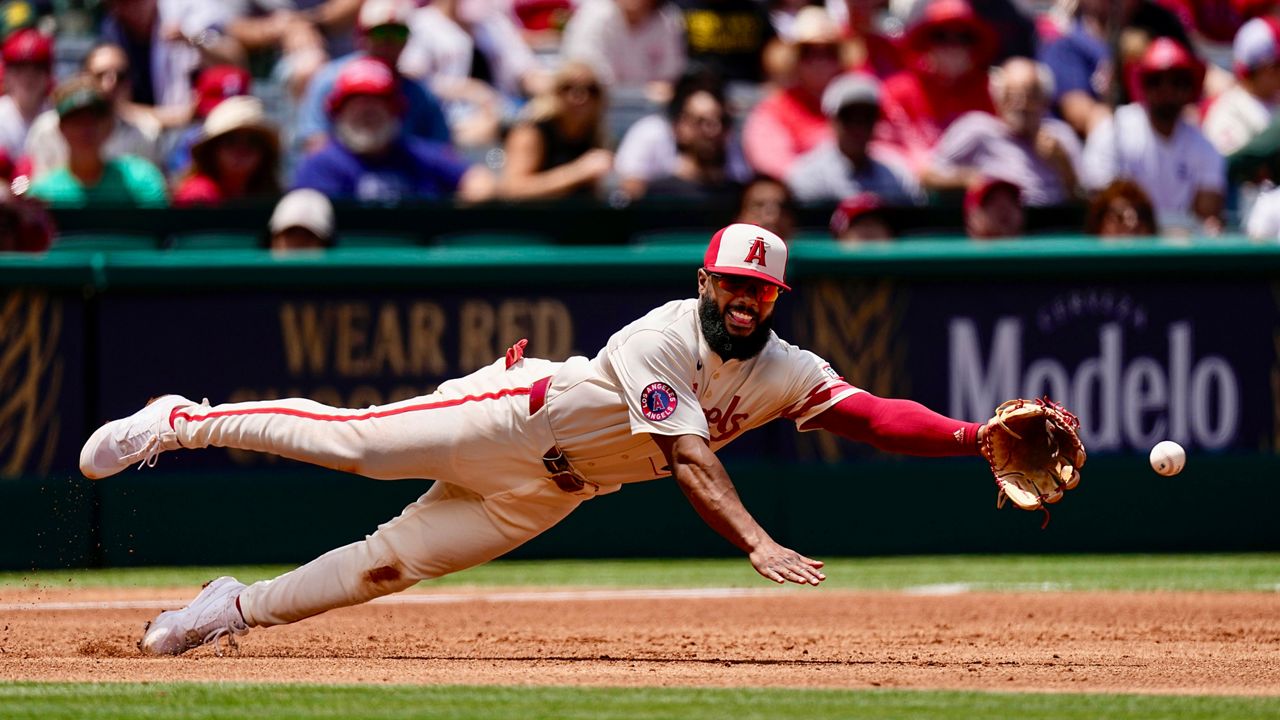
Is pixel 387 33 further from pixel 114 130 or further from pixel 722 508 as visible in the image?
pixel 722 508

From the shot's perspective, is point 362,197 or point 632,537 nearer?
point 632,537

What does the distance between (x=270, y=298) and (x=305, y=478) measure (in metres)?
0.97

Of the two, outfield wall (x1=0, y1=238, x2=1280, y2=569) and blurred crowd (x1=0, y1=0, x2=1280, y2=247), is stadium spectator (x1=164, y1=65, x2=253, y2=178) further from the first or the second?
outfield wall (x1=0, y1=238, x2=1280, y2=569)

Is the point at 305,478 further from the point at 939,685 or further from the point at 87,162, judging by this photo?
the point at 939,685

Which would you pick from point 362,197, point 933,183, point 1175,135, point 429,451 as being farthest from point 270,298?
point 1175,135

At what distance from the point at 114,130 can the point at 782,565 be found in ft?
24.3

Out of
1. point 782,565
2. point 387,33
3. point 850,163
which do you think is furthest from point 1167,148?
point 782,565

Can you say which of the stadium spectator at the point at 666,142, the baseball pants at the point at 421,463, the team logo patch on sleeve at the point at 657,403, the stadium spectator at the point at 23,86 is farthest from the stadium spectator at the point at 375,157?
the team logo patch on sleeve at the point at 657,403

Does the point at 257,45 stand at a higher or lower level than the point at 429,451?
higher

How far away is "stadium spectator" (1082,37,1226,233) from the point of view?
40.6 feet

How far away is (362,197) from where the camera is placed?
11.8 m

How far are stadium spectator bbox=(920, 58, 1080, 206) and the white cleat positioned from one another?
6847 millimetres

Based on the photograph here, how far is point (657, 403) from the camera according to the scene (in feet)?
21.0

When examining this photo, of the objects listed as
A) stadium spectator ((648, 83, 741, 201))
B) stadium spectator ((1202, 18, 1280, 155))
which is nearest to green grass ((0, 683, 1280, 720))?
stadium spectator ((648, 83, 741, 201))
